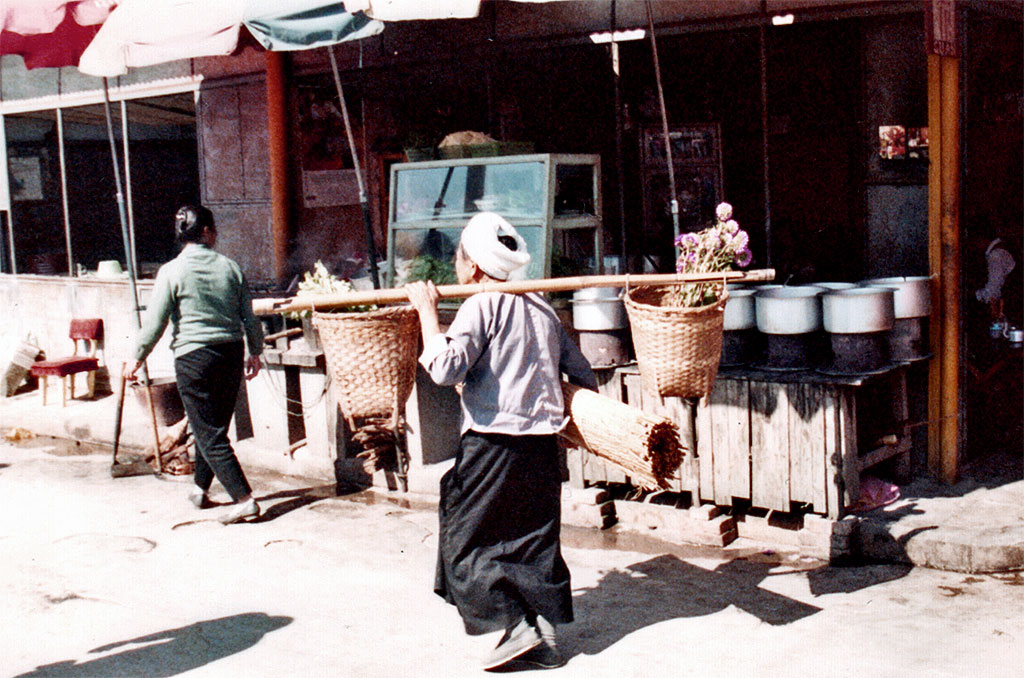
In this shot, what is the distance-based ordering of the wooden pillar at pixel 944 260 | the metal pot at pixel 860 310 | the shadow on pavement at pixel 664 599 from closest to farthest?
the shadow on pavement at pixel 664 599 < the metal pot at pixel 860 310 < the wooden pillar at pixel 944 260

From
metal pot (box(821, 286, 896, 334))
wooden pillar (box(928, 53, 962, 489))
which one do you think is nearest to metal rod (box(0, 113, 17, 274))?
metal pot (box(821, 286, 896, 334))

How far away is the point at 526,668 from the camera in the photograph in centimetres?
459

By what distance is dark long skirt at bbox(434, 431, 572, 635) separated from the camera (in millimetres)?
4582

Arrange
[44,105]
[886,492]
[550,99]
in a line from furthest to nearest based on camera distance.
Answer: [44,105]
[550,99]
[886,492]

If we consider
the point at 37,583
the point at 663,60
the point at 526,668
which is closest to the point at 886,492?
the point at 526,668

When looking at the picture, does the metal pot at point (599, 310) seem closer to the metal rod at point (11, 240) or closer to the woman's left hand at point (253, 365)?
the woman's left hand at point (253, 365)

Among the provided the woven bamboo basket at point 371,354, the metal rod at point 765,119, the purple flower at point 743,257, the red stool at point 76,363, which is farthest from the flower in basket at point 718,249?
the red stool at point 76,363

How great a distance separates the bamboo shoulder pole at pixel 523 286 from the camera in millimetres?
4531

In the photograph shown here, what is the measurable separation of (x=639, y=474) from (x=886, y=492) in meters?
2.60

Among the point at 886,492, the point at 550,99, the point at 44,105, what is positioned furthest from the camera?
the point at 44,105

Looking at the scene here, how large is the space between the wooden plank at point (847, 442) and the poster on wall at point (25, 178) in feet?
38.8

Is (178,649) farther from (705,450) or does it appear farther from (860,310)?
(860,310)

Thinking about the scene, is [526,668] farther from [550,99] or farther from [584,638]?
[550,99]

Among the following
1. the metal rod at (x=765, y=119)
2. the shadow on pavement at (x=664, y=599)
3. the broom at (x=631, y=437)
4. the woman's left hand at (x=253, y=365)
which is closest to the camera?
the broom at (x=631, y=437)
